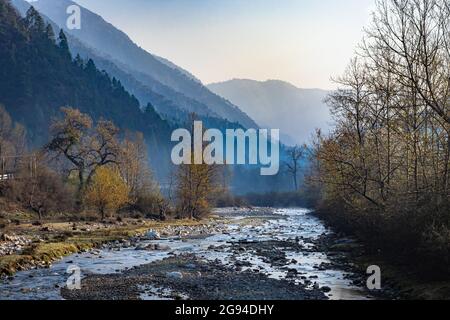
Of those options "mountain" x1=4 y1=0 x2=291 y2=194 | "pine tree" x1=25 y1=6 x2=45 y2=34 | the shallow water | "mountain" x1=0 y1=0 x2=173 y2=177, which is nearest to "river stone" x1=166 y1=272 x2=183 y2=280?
the shallow water

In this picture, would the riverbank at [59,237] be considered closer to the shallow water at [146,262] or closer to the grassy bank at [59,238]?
the grassy bank at [59,238]

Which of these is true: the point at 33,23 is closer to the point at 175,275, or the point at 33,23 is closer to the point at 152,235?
the point at 152,235

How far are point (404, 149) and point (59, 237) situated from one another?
23.9 metres

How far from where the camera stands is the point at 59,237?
3547 centimetres

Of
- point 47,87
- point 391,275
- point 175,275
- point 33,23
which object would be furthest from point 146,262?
point 33,23

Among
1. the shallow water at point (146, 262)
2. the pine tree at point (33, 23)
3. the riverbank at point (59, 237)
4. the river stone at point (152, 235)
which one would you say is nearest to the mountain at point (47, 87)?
the pine tree at point (33, 23)

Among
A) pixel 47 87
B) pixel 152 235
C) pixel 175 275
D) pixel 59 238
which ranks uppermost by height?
pixel 47 87

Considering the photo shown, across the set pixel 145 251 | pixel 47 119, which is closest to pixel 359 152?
pixel 145 251

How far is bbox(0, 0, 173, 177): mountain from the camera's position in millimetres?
→ 124500

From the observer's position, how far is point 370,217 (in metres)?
29.8

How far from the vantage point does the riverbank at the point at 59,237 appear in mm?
26234

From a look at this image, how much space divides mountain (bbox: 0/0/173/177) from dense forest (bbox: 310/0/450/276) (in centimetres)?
7973

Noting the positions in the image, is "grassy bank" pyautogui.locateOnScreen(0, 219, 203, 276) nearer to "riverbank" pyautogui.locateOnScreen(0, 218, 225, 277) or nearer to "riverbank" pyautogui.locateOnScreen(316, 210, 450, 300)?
"riverbank" pyautogui.locateOnScreen(0, 218, 225, 277)

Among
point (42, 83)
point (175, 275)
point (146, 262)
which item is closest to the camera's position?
point (175, 275)
